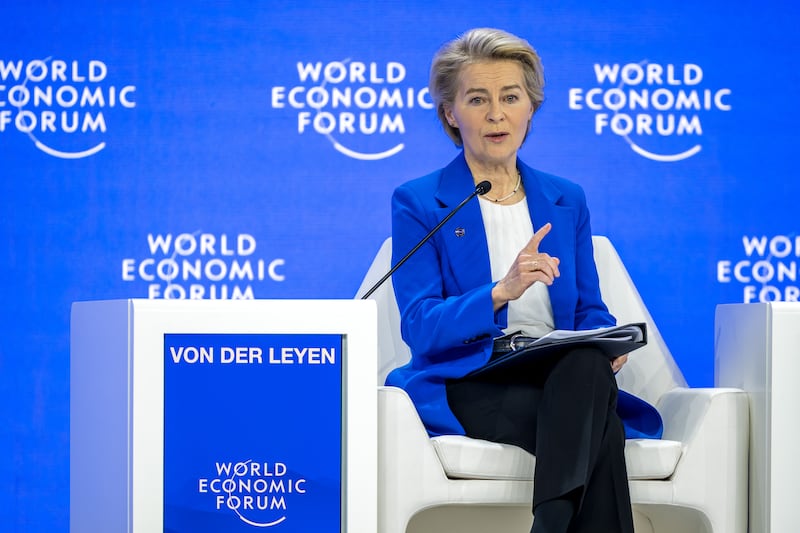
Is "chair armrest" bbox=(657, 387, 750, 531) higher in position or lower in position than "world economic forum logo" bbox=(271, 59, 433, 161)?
lower

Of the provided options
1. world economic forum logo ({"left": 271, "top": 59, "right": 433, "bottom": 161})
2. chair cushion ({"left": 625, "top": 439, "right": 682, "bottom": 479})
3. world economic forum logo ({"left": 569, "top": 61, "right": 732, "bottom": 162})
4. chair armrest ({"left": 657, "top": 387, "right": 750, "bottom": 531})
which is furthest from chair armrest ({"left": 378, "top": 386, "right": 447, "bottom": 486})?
world economic forum logo ({"left": 569, "top": 61, "right": 732, "bottom": 162})

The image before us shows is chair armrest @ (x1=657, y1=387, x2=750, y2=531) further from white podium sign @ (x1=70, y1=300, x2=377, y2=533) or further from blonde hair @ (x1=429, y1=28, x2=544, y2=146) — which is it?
blonde hair @ (x1=429, y1=28, x2=544, y2=146)

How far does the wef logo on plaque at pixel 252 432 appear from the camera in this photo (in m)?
2.18

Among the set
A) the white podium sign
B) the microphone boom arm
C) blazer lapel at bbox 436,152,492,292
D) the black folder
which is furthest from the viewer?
blazer lapel at bbox 436,152,492,292

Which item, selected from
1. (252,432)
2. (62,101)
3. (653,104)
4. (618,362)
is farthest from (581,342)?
(62,101)

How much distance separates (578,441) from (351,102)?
162cm

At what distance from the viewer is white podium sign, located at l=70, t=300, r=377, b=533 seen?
85.2 inches

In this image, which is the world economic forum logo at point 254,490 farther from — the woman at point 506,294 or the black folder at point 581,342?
the black folder at point 581,342

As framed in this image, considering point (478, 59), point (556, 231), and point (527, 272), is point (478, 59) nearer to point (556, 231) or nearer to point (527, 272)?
point (556, 231)

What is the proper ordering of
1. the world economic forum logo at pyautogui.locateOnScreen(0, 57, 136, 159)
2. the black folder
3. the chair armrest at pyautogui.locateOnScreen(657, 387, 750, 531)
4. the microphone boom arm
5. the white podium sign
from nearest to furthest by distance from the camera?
the white podium sign, the black folder, the chair armrest at pyautogui.locateOnScreen(657, 387, 750, 531), the microphone boom arm, the world economic forum logo at pyautogui.locateOnScreen(0, 57, 136, 159)

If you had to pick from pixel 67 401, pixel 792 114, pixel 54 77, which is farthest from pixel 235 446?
pixel 792 114

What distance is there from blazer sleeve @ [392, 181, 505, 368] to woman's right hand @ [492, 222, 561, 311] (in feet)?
0.10

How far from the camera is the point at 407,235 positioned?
267 centimetres

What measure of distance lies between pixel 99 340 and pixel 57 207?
128 cm
